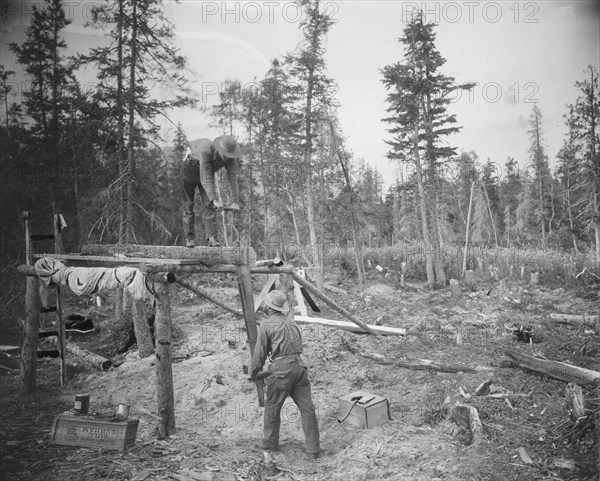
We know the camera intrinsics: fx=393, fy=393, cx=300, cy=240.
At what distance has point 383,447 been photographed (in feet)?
18.0

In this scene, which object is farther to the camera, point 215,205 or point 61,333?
point 61,333

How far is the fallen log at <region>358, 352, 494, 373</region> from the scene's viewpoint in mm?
7816

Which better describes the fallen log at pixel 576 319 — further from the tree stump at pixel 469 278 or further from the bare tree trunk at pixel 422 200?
the bare tree trunk at pixel 422 200

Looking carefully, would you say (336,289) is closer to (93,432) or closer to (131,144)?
(131,144)

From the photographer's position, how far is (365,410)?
19.8ft

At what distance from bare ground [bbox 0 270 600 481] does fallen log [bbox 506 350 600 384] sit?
163 mm

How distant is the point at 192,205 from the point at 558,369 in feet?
23.5

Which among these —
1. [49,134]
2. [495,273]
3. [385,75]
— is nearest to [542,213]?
[495,273]

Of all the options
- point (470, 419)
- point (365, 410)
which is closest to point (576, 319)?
point (470, 419)

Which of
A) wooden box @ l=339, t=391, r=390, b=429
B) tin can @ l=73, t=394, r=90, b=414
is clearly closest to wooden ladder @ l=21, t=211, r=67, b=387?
tin can @ l=73, t=394, r=90, b=414

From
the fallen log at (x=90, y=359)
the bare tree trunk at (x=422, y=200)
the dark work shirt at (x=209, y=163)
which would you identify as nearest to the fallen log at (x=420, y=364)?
the dark work shirt at (x=209, y=163)

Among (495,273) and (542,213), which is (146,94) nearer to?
(495,273)

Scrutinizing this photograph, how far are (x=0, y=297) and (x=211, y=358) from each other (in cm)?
966

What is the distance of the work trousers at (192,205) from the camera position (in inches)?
268
